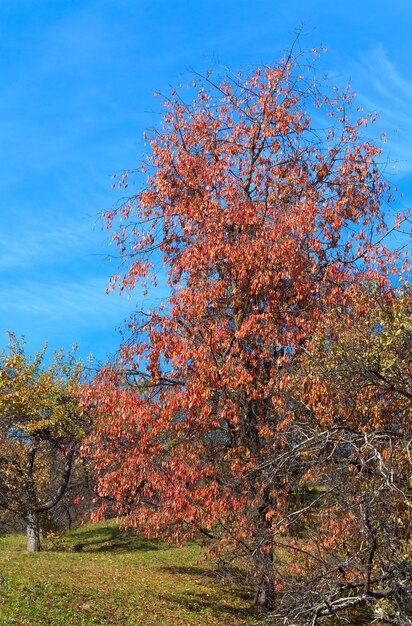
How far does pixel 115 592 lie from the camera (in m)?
20.0

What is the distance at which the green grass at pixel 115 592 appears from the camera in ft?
56.5

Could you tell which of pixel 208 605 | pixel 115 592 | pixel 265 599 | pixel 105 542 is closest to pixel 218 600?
pixel 208 605

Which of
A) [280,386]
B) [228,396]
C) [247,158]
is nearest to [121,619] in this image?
[228,396]

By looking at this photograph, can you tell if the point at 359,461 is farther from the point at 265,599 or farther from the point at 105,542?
the point at 105,542

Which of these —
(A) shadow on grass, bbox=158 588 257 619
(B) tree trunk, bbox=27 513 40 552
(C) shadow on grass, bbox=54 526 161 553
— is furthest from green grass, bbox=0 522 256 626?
(C) shadow on grass, bbox=54 526 161 553

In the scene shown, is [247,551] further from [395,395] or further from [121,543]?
[121,543]

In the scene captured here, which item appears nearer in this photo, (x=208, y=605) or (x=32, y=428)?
(x=208, y=605)

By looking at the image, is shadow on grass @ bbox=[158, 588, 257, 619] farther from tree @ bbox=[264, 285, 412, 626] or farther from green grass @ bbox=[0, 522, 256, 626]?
tree @ bbox=[264, 285, 412, 626]

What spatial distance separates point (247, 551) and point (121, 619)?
395cm

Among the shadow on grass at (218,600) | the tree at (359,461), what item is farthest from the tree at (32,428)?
the tree at (359,461)

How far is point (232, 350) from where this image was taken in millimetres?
16656

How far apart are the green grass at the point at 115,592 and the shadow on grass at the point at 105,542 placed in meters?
3.27

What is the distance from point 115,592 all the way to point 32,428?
1101cm

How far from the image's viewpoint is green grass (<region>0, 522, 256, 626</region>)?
1722 centimetres
